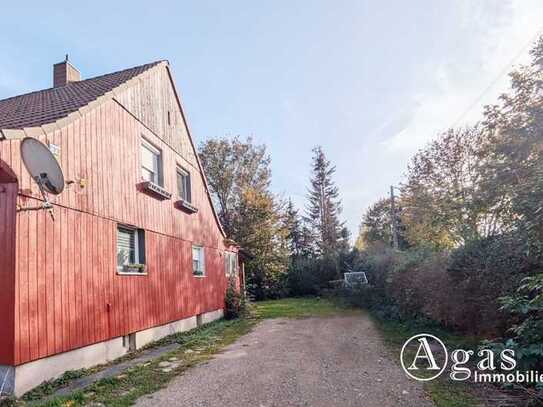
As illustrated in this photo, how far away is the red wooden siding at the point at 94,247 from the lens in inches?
205

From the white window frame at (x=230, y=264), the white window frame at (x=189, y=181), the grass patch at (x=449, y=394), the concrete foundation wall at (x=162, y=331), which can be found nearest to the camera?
the grass patch at (x=449, y=394)

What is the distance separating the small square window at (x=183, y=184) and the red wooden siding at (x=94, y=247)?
819 millimetres

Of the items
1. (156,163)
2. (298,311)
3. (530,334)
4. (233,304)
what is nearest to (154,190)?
(156,163)

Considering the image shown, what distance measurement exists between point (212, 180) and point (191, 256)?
16658mm

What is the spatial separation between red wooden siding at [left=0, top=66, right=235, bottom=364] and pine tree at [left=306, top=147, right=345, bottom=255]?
25356 mm

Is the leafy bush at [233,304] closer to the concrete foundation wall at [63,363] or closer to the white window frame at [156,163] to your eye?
the white window frame at [156,163]

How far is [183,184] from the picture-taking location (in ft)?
39.4

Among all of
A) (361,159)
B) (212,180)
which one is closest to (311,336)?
(361,159)

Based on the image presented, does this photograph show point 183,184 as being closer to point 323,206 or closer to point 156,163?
point 156,163

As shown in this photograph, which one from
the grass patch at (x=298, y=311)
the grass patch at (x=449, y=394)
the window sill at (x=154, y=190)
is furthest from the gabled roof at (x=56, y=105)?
the grass patch at (x=298, y=311)

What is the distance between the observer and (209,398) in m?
4.61

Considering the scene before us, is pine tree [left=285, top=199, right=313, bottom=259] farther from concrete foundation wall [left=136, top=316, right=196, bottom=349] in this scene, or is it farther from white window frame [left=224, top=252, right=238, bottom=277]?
concrete foundation wall [left=136, top=316, right=196, bottom=349]

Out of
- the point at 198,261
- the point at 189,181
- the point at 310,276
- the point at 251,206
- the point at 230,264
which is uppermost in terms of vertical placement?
the point at 251,206

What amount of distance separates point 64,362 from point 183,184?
6977 mm
